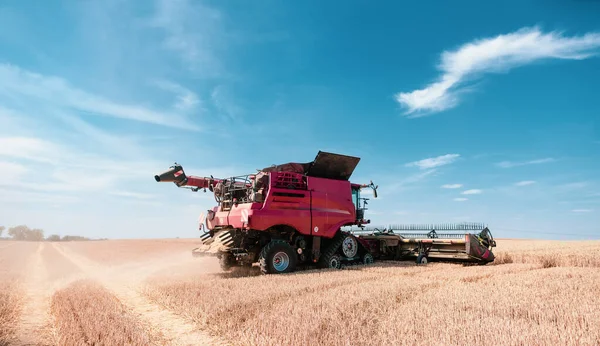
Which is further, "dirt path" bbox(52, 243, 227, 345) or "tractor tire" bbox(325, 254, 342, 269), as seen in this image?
"tractor tire" bbox(325, 254, 342, 269)

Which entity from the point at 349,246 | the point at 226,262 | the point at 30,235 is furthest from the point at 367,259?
the point at 30,235

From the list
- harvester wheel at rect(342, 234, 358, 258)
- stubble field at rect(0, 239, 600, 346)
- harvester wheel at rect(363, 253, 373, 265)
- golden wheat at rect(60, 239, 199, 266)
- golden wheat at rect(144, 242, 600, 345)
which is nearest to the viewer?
golden wheat at rect(144, 242, 600, 345)

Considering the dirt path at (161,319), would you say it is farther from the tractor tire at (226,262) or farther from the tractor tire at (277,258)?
the tractor tire at (277,258)

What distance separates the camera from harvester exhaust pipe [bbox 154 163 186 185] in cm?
1388

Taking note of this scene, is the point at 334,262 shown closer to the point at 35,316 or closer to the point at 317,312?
the point at 317,312

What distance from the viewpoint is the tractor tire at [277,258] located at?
12.1 m

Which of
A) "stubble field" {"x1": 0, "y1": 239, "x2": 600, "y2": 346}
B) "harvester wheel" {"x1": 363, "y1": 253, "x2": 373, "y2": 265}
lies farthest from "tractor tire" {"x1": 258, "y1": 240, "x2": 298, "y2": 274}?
"harvester wheel" {"x1": 363, "y1": 253, "x2": 373, "y2": 265}

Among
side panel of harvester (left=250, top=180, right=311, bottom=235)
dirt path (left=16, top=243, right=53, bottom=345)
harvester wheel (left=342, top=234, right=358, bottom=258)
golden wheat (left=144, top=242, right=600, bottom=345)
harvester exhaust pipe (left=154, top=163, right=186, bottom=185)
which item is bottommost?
dirt path (left=16, top=243, right=53, bottom=345)

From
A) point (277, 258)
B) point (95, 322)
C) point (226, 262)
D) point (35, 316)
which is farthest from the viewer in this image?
point (226, 262)

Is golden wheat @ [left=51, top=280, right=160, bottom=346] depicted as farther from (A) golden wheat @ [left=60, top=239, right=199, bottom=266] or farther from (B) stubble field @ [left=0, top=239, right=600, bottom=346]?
(A) golden wheat @ [left=60, top=239, right=199, bottom=266]

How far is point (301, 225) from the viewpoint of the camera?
43.8ft

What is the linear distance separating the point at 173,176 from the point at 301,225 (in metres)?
5.11

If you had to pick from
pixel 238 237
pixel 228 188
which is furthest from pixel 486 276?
pixel 228 188

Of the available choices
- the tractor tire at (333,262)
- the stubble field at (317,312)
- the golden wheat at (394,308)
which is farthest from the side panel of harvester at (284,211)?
the stubble field at (317,312)
